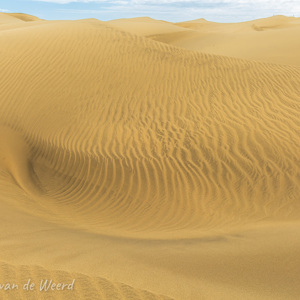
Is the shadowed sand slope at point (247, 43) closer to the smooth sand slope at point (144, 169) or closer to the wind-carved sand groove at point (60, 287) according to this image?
the smooth sand slope at point (144, 169)

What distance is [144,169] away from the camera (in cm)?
672

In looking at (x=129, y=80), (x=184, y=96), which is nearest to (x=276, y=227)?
(x=184, y=96)

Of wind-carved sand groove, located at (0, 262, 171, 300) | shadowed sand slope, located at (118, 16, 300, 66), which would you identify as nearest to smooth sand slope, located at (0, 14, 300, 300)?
wind-carved sand groove, located at (0, 262, 171, 300)

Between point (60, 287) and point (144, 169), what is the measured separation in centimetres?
444

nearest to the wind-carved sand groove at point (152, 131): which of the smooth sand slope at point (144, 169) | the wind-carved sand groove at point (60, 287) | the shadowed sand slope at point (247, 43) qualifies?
the smooth sand slope at point (144, 169)

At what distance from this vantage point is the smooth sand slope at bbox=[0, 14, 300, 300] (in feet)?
8.84

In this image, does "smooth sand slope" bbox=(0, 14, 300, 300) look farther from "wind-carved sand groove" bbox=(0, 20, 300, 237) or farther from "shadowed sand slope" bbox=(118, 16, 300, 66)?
"shadowed sand slope" bbox=(118, 16, 300, 66)

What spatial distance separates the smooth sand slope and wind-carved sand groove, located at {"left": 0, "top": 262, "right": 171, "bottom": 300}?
0.01 meters

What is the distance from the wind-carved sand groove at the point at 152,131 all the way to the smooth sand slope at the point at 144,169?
33mm

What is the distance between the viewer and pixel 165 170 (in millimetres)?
6621

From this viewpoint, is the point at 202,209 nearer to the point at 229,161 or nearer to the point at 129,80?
the point at 229,161

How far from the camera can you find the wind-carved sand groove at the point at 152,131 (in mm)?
5715

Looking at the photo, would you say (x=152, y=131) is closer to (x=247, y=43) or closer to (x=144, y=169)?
(x=144, y=169)

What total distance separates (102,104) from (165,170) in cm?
338
